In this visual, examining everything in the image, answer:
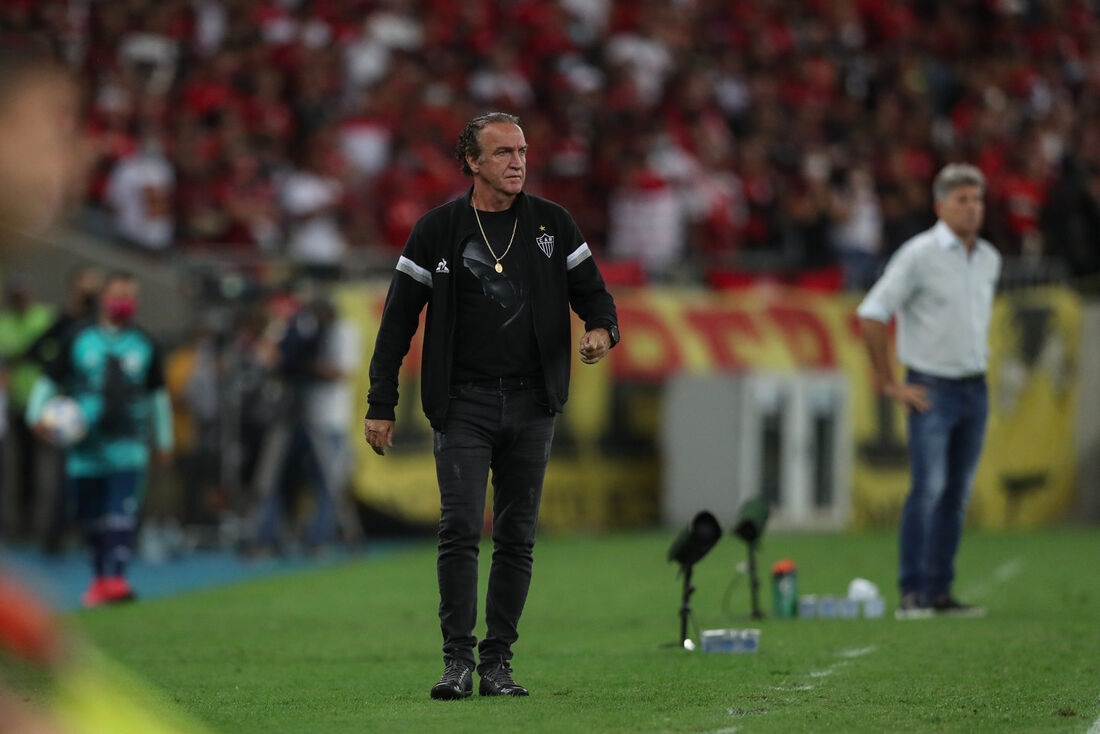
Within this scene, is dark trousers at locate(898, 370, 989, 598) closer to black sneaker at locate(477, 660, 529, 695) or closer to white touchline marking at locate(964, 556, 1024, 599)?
white touchline marking at locate(964, 556, 1024, 599)

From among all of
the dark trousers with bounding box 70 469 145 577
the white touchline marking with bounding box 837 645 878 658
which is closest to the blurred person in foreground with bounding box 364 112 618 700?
the white touchline marking with bounding box 837 645 878 658

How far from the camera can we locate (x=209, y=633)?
11625mm

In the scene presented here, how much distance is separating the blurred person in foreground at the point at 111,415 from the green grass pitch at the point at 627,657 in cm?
64

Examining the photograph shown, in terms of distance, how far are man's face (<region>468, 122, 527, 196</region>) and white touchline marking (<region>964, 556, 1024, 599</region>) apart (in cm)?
646

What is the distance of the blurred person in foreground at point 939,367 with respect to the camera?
11.4 m

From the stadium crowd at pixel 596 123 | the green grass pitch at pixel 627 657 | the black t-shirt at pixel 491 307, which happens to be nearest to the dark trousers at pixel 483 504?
the black t-shirt at pixel 491 307

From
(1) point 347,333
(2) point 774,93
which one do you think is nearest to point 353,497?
(1) point 347,333

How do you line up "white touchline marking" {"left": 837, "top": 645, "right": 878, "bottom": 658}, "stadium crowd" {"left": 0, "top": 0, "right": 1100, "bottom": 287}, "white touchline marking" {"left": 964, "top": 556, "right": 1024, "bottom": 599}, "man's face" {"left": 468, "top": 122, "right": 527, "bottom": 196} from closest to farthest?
"man's face" {"left": 468, "top": 122, "right": 527, "bottom": 196}, "white touchline marking" {"left": 837, "top": 645, "right": 878, "bottom": 658}, "white touchline marking" {"left": 964, "top": 556, "right": 1024, "bottom": 599}, "stadium crowd" {"left": 0, "top": 0, "right": 1100, "bottom": 287}

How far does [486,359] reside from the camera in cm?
805

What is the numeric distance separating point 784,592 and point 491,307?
14.3 feet

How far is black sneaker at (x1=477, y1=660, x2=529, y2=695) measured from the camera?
806 centimetres

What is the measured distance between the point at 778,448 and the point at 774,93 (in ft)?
22.5

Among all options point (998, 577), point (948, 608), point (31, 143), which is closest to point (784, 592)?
point (948, 608)

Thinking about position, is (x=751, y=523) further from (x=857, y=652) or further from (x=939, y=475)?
(x=857, y=652)
